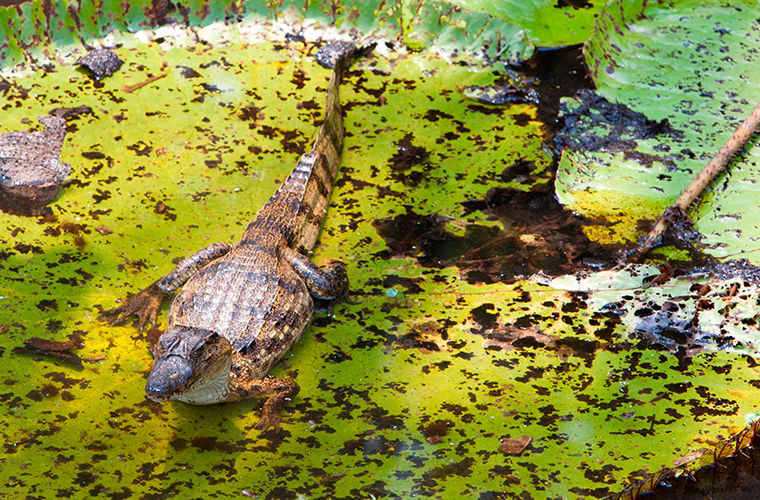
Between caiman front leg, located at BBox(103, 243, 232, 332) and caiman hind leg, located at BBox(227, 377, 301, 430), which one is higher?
caiman front leg, located at BBox(103, 243, 232, 332)

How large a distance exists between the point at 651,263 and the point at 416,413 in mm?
1480

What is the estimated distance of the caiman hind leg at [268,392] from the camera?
313 cm

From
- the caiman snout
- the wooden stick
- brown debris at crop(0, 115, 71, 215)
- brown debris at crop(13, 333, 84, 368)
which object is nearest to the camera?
the caiman snout

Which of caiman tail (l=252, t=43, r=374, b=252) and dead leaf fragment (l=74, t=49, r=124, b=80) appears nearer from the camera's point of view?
caiman tail (l=252, t=43, r=374, b=252)

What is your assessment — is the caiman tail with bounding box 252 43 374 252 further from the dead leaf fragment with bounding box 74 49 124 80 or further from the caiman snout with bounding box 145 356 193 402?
the dead leaf fragment with bounding box 74 49 124 80

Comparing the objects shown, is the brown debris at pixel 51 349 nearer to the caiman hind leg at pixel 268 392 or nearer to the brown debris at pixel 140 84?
the caiman hind leg at pixel 268 392

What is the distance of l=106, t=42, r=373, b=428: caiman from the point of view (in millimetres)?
3135

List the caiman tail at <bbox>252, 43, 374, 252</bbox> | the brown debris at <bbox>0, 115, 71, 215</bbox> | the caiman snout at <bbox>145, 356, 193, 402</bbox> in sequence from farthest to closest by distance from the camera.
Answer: the caiman tail at <bbox>252, 43, 374, 252</bbox> → the brown debris at <bbox>0, 115, 71, 215</bbox> → the caiman snout at <bbox>145, 356, 193, 402</bbox>

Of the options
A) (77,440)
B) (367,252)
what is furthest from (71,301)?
(367,252)

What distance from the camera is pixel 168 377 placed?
9.68ft

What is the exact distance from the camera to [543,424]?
2949mm

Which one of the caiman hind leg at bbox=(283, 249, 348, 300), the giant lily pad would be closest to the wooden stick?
the giant lily pad

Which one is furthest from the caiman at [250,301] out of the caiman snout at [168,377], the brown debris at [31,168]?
the brown debris at [31,168]

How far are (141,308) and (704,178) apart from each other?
300cm
